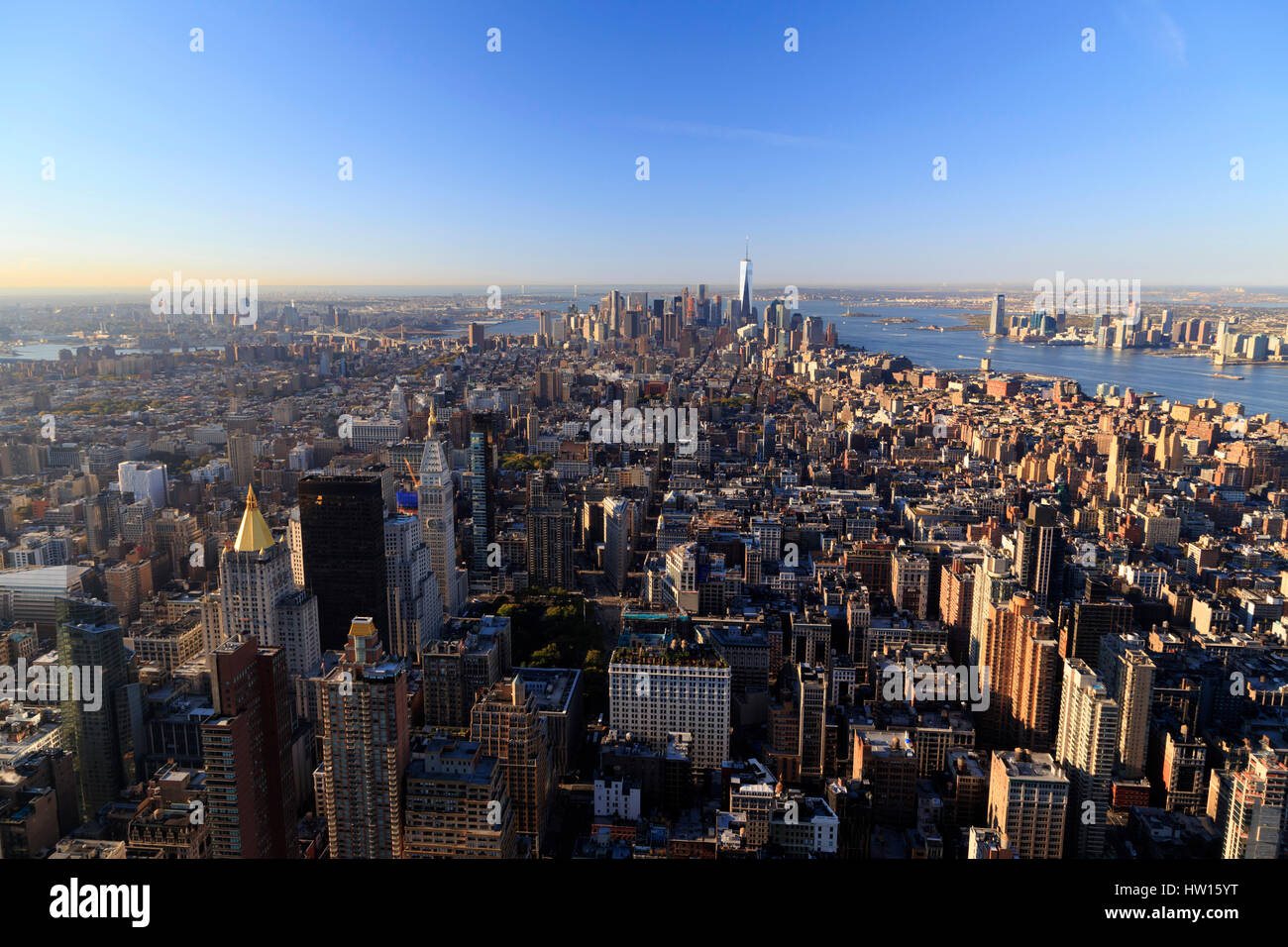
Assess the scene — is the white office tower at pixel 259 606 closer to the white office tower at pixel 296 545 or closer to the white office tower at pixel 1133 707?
the white office tower at pixel 296 545

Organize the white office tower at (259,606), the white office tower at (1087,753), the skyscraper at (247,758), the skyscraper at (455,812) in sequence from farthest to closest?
the white office tower at (259,606) < the white office tower at (1087,753) < the skyscraper at (455,812) < the skyscraper at (247,758)

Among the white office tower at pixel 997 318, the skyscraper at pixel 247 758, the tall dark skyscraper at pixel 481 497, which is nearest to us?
the skyscraper at pixel 247 758

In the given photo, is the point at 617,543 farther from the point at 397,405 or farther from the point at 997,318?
the point at 997,318

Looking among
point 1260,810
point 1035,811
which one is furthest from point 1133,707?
point 1035,811

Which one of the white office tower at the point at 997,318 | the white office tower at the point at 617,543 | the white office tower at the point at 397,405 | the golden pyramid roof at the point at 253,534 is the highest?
the white office tower at the point at 997,318

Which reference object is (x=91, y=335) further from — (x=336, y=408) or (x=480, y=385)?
(x=480, y=385)

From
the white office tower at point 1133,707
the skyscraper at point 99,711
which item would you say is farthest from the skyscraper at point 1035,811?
the skyscraper at point 99,711
